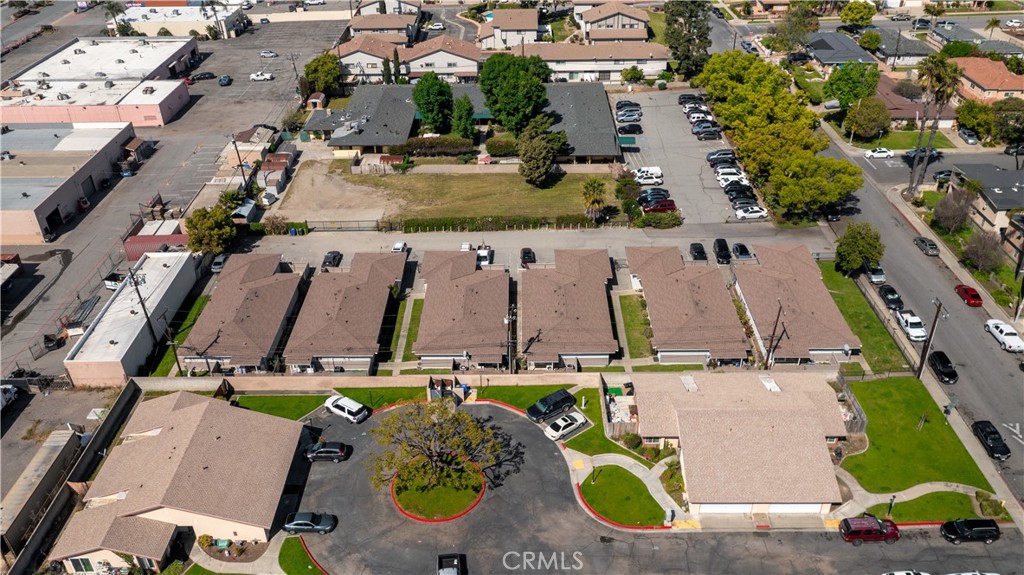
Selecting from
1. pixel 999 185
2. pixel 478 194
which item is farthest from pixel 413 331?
pixel 999 185

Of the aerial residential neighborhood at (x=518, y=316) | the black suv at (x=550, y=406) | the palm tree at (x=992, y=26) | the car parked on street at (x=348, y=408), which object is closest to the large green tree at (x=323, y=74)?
the aerial residential neighborhood at (x=518, y=316)

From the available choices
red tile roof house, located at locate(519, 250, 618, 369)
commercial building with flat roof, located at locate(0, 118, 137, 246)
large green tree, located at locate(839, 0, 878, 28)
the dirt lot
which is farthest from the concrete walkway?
large green tree, located at locate(839, 0, 878, 28)

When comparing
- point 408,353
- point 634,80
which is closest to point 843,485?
point 408,353

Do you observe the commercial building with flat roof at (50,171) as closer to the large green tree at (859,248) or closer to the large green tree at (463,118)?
the large green tree at (463,118)

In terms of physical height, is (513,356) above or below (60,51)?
below

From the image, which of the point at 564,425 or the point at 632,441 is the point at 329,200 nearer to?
the point at 564,425

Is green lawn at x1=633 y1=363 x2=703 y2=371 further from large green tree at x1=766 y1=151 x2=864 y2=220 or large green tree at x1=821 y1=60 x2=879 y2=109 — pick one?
large green tree at x1=821 y1=60 x2=879 y2=109

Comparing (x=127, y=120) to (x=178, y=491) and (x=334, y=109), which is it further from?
(x=178, y=491)
